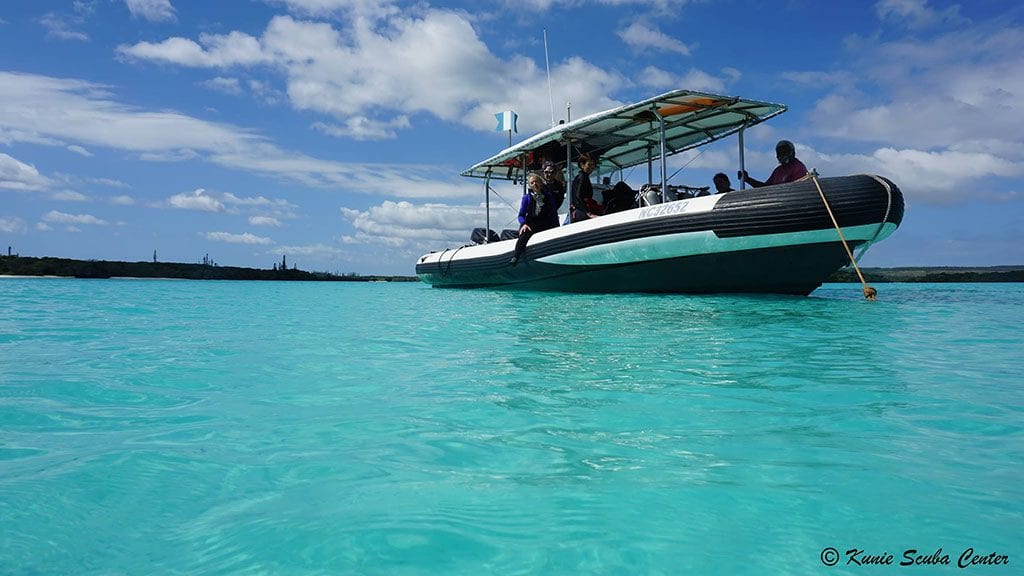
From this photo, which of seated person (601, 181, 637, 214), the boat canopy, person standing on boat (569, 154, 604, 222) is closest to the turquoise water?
the boat canopy

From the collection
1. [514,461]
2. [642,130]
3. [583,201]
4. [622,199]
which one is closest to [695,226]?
[583,201]

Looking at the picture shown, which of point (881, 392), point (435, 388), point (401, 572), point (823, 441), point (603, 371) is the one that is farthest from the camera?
point (603, 371)

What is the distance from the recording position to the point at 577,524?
54.3 inches

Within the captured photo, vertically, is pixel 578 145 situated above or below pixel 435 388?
above

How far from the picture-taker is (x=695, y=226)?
8461 mm

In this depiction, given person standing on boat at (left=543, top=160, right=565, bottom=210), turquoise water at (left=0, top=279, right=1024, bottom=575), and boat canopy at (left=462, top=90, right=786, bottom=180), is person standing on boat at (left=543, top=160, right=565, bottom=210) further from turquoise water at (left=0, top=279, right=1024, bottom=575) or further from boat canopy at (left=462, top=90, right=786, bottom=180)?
turquoise water at (left=0, top=279, right=1024, bottom=575)

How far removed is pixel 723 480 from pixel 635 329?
11.7 feet

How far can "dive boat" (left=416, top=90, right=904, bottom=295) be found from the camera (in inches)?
310

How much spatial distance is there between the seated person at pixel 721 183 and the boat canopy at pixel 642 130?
3.74ft

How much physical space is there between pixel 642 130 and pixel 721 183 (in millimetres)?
2428

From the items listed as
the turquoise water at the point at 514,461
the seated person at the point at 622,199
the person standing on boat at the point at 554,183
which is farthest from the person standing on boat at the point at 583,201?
the turquoise water at the point at 514,461

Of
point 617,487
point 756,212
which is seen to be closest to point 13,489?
point 617,487

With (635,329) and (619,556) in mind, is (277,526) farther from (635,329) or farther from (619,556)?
(635,329)

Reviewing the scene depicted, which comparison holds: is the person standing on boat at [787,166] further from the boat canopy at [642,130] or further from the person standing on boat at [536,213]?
the person standing on boat at [536,213]
